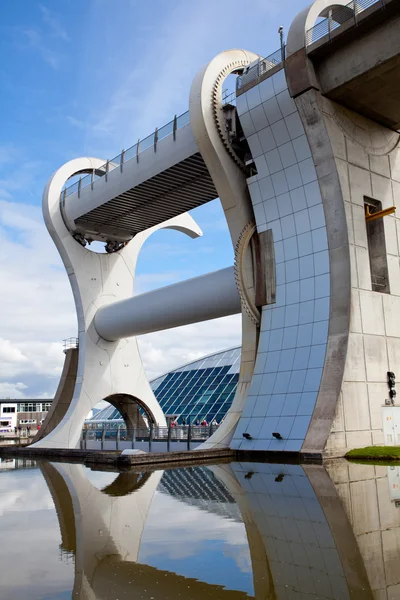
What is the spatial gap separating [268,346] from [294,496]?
10.0 m

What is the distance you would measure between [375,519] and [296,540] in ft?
4.77

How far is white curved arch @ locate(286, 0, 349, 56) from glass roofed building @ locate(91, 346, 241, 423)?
1045 inches

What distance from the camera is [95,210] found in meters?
30.2

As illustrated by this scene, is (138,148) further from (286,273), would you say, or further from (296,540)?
(296,540)

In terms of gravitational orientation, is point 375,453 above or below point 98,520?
above

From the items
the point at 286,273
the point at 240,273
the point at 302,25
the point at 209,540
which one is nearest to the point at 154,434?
the point at 240,273

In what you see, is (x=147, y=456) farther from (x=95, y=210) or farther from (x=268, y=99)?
(x=95, y=210)

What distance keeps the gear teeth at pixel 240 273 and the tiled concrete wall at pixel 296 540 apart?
9.29 metres

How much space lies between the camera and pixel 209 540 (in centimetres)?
735

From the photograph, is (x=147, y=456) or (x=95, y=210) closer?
(x=147, y=456)

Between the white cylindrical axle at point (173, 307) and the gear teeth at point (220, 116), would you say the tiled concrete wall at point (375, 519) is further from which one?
the gear teeth at point (220, 116)

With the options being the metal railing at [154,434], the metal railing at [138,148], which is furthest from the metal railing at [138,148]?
the metal railing at [154,434]

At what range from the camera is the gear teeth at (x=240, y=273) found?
2111 cm

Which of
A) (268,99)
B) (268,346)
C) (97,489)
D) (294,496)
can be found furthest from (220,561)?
(268,99)
